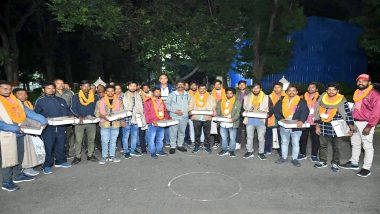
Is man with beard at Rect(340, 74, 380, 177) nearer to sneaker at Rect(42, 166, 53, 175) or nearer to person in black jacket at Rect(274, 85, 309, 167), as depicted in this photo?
person in black jacket at Rect(274, 85, 309, 167)

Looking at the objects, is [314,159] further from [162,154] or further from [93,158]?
[93,158]

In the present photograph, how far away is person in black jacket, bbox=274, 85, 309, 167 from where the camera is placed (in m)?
6.42

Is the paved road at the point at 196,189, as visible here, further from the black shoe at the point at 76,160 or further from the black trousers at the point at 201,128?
the black trousers at the point at 201,128

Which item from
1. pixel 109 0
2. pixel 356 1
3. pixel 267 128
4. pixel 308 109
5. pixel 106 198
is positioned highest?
pixel 356 1

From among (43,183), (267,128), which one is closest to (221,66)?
(267,128)

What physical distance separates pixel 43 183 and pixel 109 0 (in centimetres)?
981

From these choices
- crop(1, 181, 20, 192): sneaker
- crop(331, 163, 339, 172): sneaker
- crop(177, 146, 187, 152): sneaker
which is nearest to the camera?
crop(1, 181, 20, 192): sneaker

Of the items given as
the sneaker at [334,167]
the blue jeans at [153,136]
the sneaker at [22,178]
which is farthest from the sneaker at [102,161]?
the sneaker at [334,167]

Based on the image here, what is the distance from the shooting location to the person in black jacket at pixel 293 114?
642 centimetres

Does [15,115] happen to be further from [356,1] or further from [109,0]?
[356,1]

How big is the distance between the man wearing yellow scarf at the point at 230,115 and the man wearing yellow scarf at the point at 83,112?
3.13m

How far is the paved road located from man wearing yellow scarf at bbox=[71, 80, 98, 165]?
1.02 ft

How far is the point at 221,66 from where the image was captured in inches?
543

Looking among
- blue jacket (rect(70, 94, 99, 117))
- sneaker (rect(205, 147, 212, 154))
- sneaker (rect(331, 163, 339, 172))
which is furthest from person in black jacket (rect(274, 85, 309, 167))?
blue jacket (rect(70, 94, 99, 117))
